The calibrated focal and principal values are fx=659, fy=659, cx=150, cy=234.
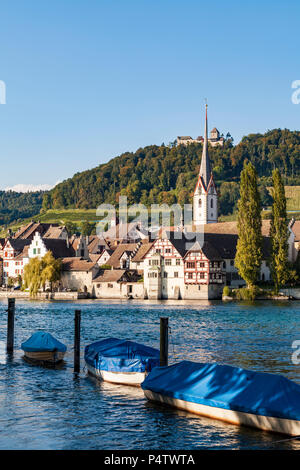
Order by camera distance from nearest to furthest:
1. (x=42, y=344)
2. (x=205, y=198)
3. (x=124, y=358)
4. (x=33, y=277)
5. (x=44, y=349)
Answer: (x=124, y=358) → (x=44, y=349) → (x=42, y=344) → (x=33, y=277) → (x=205, y=198)

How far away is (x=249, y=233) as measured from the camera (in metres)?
109

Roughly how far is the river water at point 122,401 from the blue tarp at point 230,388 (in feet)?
2.75

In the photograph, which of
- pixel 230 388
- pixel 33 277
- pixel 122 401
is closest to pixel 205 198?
pixel 33 277

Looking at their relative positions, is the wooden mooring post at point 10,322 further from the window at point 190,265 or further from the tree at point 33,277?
the tree at point 33,277

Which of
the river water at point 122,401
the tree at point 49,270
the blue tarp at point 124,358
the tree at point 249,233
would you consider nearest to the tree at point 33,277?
the tree at point 49,270

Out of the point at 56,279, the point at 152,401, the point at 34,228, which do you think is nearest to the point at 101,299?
the point at 56,279

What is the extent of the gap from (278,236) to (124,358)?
258ft

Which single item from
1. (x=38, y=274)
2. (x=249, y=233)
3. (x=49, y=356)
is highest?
(x=249, y=233)

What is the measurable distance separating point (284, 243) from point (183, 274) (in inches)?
787

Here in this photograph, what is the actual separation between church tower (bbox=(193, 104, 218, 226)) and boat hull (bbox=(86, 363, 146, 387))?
13750 cm

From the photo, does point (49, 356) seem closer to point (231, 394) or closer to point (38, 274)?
point (231, 394)

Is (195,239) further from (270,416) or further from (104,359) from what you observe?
(270,416)

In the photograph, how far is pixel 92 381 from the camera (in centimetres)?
3569

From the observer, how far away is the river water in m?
24.4
